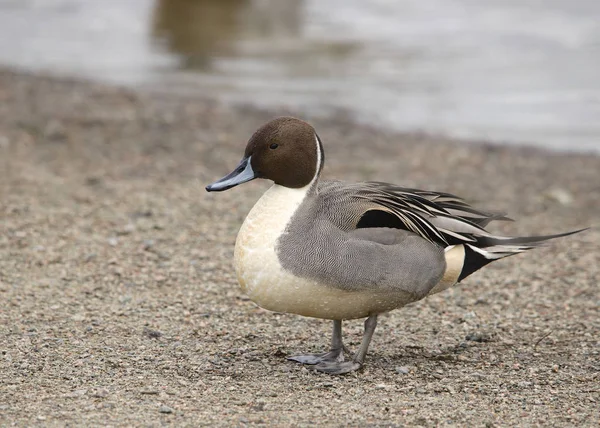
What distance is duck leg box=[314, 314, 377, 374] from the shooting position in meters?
4.12

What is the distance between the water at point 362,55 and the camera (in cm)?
1088

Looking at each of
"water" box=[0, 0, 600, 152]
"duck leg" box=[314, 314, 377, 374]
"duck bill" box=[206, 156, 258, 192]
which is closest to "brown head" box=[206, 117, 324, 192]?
"duck bill" box=[206, 156, 258, 192]

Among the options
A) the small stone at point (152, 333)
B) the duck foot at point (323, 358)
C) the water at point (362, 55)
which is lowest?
the small stone at point (152, 333)

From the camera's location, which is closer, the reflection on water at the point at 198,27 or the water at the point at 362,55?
the water at the point at 362,55

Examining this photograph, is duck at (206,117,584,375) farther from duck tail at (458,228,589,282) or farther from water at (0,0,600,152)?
water at (0,0,600,152)

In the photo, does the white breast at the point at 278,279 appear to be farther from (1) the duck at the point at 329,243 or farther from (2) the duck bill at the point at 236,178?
(2) the duck bill at the point at 236,178

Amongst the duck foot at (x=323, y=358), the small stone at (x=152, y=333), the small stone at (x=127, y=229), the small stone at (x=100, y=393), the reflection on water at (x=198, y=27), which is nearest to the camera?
the small stone at (x=100, y=393)

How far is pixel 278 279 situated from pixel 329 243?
10.9 inches

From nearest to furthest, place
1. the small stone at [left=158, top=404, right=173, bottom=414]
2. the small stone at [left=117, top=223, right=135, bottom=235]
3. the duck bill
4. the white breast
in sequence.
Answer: the small stone at [left=158, top=404, right=173, bottom=414] → the white breast → the duck bill → the small stone at [left=117, top=223, right=135, bottom=235]

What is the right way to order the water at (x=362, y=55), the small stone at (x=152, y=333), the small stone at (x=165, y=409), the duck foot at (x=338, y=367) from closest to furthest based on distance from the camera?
the small stone at (x=165, y=409)
the duck foot at (x=338, y=367)
the small stone at (x=152, y=333)
the water at (x=362, y=55)

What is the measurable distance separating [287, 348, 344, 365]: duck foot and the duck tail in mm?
698

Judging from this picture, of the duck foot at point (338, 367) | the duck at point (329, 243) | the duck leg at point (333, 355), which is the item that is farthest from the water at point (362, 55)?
the duck foot at point (338, 367)

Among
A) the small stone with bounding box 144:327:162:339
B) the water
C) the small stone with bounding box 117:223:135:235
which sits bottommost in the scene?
the small stone with bounding box 144:327:162:339

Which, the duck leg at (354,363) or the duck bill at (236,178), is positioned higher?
the duck bill at (236,178)
